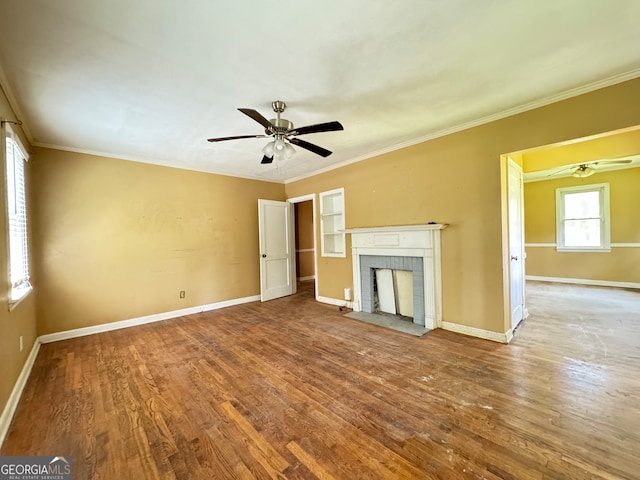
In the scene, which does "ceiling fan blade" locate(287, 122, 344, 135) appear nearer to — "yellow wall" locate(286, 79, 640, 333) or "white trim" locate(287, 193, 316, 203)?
"yellow wall" locate(286, 79, 640, 333)

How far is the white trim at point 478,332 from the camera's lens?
303cm

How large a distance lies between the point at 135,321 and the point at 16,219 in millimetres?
2094

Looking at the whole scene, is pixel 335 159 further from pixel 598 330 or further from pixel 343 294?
pixel 598 330

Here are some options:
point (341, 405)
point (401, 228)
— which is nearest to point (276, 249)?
point (401, 228)

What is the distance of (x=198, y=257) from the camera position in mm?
4742

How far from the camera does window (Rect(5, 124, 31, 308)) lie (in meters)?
2.34

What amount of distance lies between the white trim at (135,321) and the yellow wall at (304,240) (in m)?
2.62

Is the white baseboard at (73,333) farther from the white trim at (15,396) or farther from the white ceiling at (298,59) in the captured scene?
the white ceiling at (298,59)

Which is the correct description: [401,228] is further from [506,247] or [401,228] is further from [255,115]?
[255,115]

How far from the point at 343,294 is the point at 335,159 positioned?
2420 mm

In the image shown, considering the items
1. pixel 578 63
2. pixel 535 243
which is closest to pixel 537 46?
pixel 578 63

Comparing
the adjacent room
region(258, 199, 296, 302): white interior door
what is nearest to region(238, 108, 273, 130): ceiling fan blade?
the adjacent room

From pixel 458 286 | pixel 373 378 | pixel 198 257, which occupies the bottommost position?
pixel 373 378

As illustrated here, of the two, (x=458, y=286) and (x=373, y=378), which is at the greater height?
(x=458, y=286)
